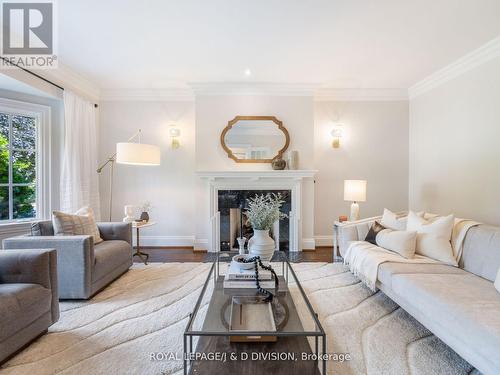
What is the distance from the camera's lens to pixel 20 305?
1.54 metres

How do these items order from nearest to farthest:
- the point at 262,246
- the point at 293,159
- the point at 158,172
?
the point at 262,246
the point at 293,159
the point at 158,172

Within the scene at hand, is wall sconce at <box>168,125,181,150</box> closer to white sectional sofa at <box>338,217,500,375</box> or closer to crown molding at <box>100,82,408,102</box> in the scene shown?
crown molding at <box>100,82,408,102</box>

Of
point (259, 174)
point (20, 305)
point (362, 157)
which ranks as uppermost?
point (362, 157)

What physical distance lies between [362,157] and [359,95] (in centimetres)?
104

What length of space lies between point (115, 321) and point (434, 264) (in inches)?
109

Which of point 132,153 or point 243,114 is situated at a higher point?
point 243,114

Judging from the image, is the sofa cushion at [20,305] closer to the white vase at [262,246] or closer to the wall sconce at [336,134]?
the white vase at [262,246]

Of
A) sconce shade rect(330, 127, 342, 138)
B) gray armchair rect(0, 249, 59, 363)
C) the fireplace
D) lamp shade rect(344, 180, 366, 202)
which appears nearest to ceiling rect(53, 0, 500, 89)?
sconce shade rect(330, 127, 342, 138)

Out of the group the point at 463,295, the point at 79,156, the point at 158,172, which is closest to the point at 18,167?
the point at 79,156

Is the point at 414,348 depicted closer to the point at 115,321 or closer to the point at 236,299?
the point at 236,299

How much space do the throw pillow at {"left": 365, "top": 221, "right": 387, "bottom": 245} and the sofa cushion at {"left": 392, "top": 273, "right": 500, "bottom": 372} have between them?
0.85m

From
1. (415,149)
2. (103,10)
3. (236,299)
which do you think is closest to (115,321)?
(236,299)

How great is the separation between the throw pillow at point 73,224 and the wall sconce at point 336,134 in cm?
369

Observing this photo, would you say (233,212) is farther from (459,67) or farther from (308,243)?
(459,67)
